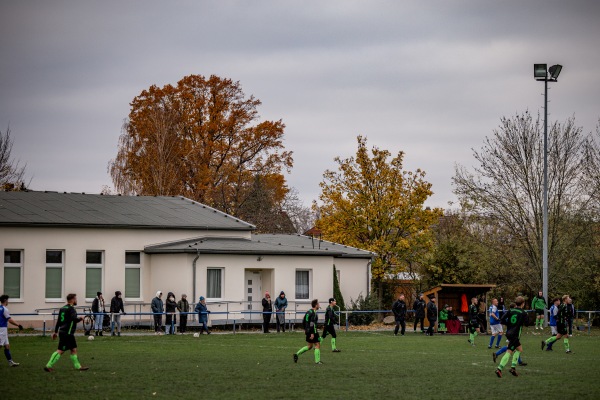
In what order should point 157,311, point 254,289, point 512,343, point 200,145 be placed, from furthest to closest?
point 200,145 < point 254,289 < point 157,311 < point 512,343

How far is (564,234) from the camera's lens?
47.4 metres

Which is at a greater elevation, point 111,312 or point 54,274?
point 54,274

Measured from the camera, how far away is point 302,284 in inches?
1741

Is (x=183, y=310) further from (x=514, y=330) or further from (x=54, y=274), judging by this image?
(x=514, y=330)

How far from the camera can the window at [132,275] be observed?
4144 centimetres

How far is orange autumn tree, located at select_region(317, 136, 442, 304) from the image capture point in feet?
177

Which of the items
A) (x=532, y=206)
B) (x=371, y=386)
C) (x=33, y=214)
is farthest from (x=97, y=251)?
(x=371, y=386)

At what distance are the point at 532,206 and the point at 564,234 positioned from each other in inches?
111

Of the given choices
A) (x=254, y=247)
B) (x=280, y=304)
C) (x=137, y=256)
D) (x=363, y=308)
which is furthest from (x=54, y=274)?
(x=363, y=308)

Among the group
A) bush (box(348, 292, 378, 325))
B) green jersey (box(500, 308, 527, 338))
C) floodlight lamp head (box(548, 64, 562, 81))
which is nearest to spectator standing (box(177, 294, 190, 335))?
bush (box(348, 292, 378, 325))

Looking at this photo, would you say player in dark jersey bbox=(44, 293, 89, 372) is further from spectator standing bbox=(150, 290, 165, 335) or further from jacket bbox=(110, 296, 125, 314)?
spectator standing bbox=(150, 290, 165, 335)

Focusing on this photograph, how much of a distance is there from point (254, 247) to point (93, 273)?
7170mm

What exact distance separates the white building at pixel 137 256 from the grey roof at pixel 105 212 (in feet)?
0.15

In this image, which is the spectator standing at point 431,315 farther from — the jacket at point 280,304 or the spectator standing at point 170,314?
the spectator standing at point 170,314
